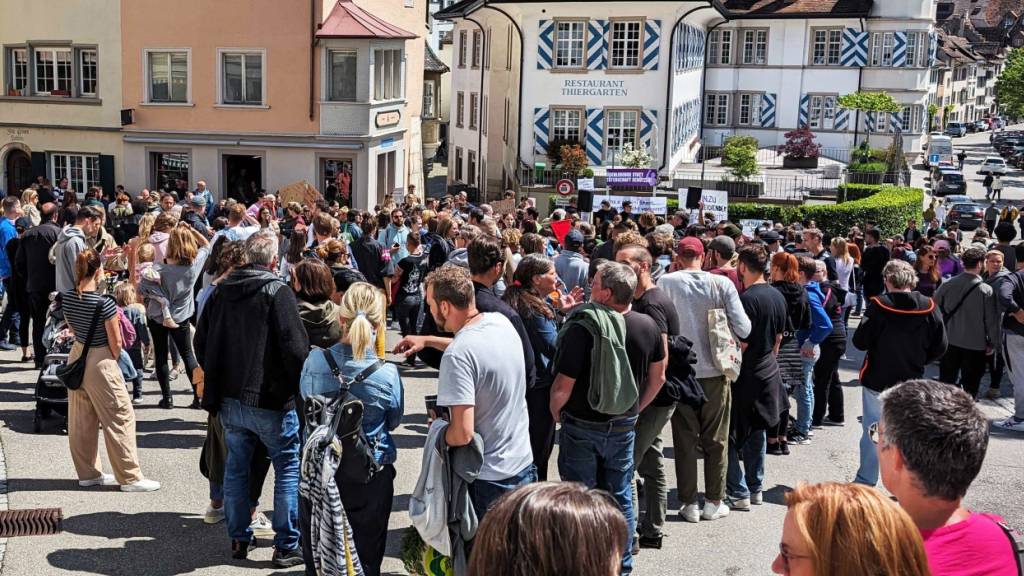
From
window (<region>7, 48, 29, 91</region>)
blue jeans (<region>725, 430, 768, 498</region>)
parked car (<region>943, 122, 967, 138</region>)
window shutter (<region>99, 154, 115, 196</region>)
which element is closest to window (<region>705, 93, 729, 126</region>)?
window shutter (<region>99, 154, 115, 196</region>)

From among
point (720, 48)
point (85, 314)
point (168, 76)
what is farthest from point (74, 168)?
point (720, 48)

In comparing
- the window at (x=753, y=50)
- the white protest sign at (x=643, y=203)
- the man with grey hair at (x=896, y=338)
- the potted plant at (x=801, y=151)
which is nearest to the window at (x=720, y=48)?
the window at (x=753, y=50)

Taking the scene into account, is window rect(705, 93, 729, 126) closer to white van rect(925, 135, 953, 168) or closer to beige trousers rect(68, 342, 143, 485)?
white van rect(925, 135, 953, 168)

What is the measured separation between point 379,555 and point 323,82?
83.8ft

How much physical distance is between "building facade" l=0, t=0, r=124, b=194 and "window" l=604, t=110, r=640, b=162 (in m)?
16.6

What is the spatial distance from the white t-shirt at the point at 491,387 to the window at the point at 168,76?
27301mm

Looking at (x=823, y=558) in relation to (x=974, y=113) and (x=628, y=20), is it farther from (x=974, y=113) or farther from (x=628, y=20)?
(x=974, y=113)

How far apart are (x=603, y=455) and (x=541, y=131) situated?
34.2 m

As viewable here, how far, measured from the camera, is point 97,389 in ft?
27.5

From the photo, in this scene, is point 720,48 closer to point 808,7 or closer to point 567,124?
point 808,7

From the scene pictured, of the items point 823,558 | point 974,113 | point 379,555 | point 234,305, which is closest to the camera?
point 823,558

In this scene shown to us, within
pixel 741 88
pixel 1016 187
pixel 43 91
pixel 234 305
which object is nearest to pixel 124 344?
pixel 234 305

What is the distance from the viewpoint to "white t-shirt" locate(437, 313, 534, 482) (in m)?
5.84

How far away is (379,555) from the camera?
657 centimetres
